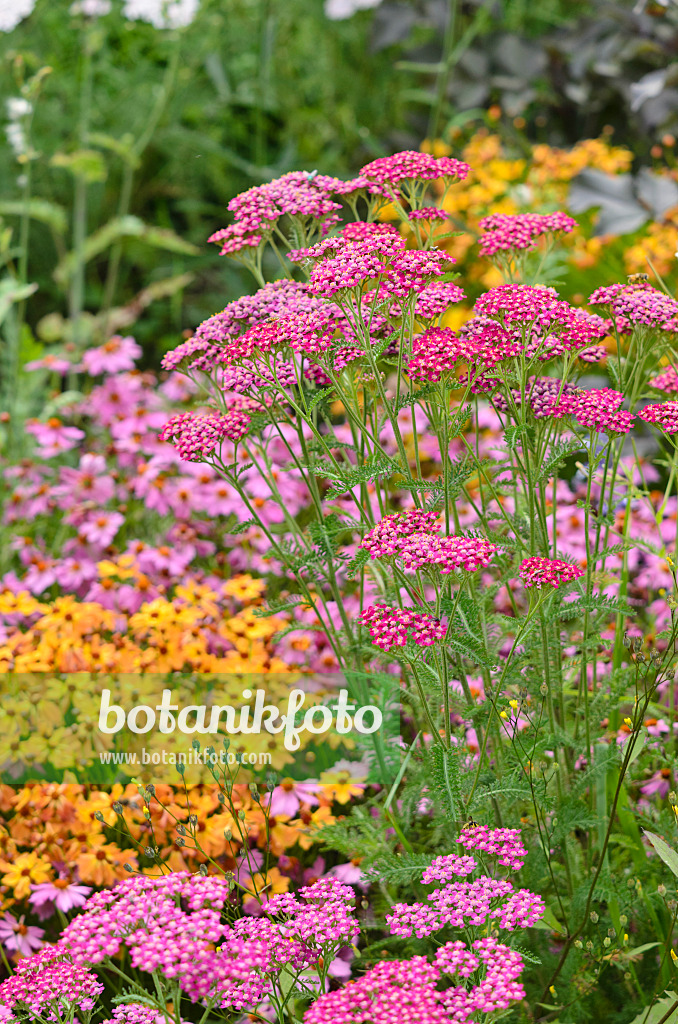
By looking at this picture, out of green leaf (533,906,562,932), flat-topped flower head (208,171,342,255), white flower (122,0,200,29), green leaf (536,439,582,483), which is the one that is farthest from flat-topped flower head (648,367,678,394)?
white flower (122,0,200,29)

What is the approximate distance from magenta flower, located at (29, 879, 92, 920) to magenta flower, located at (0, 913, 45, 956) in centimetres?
3

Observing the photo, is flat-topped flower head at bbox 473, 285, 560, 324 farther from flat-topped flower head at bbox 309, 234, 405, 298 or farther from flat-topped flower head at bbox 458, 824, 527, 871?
flat-topped flower head at bbox 458, 824, 527, 871

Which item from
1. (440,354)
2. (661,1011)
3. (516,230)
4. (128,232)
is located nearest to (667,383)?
(516,230)

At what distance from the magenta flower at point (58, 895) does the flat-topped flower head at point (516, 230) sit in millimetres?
1179

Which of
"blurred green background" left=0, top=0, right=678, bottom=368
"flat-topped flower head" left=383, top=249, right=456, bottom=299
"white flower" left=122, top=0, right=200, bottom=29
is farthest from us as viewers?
"blurred green background" left=0, top=0, right=678, bottom=368

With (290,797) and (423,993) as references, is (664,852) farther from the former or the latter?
(290,797)

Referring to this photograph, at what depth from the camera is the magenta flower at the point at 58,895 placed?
1586mm

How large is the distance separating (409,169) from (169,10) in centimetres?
256

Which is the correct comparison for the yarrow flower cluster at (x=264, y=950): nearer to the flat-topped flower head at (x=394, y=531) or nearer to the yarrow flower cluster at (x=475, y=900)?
the yarrow flower cluster at (x=475, y=900)

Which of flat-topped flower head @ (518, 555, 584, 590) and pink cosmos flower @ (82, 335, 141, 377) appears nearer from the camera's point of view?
flat-topped flower head @ (518, 555, 584, 590)

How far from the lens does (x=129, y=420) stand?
2.70 meters

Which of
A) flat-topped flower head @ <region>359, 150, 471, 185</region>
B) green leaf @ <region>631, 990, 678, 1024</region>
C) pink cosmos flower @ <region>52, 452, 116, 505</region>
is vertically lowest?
green leaf @ <region>631, 990, 678, 1024</region>

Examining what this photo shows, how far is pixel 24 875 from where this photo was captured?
1.64 metres

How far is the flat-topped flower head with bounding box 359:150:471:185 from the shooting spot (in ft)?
4.60
